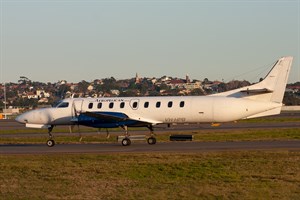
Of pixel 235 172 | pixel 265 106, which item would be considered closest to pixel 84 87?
pixel 265 106

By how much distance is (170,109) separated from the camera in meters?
37.7

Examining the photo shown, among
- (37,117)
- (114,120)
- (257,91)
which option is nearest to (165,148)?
(114,120)

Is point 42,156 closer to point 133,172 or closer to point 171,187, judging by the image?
point 133,172

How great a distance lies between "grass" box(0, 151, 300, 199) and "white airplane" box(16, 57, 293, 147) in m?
6.85

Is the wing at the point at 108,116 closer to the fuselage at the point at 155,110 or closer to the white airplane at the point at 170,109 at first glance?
the white airplane at the point at 170,109

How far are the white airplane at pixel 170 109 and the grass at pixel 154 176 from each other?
6.85m

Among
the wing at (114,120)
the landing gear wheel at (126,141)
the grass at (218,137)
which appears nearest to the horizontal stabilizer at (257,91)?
the grass at (218,137)

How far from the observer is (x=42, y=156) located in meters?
31.8

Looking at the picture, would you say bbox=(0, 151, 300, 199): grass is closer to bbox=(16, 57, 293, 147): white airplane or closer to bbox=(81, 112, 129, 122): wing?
bbox=(81, 112, 129, 122): wing

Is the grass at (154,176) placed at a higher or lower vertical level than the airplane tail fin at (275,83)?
lower

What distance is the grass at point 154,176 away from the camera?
64.6ft

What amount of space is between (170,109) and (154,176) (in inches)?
565

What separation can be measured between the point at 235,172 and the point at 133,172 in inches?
162

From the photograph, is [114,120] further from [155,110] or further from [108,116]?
[155,110]
